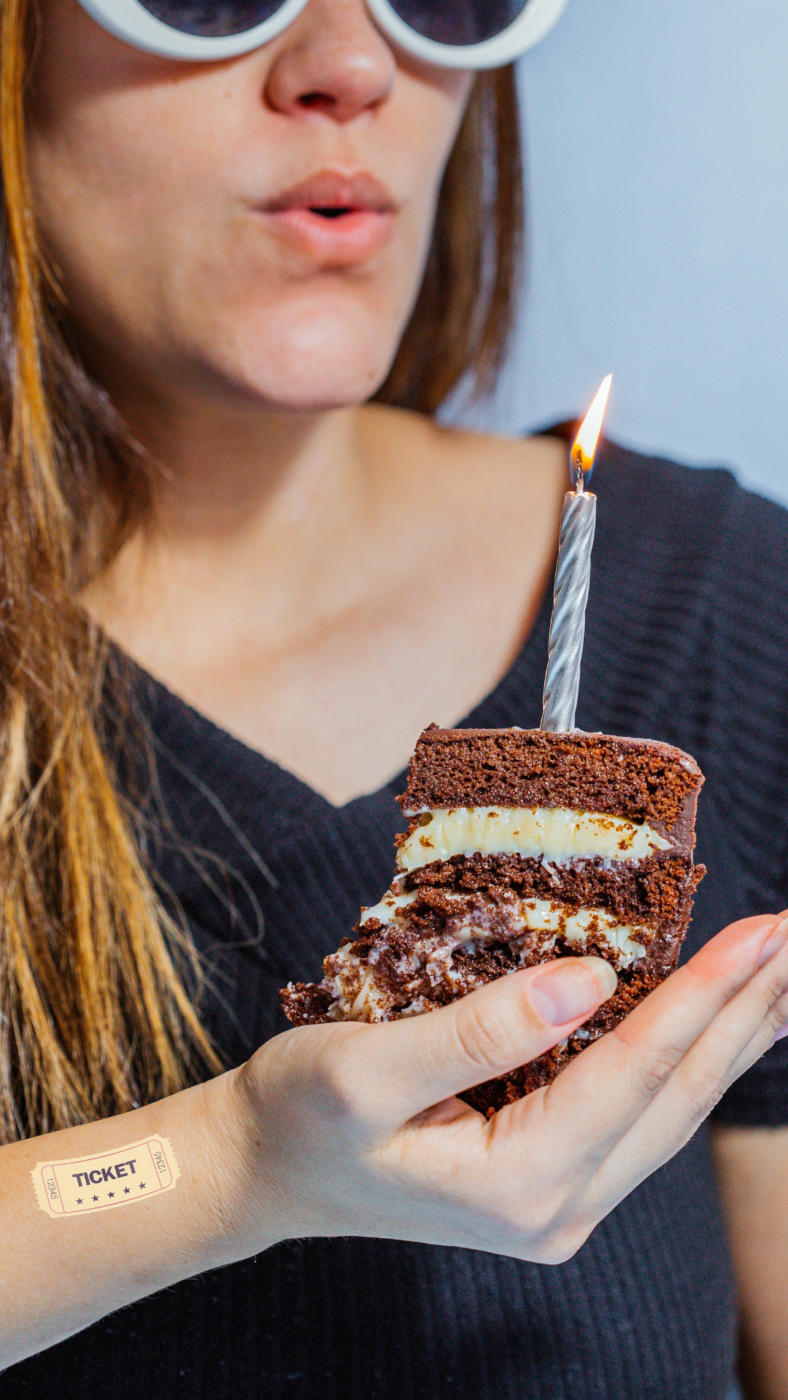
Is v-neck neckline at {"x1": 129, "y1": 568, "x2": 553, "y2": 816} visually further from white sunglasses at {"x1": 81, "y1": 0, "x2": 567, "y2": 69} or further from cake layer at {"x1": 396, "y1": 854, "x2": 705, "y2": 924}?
white sunglasses at {"x1": 81, "y1": 0, "x2": 567, "y2": 69}

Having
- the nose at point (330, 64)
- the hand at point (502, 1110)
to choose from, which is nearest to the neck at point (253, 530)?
the nose at point (330, 64)

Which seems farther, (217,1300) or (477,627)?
(477,627)

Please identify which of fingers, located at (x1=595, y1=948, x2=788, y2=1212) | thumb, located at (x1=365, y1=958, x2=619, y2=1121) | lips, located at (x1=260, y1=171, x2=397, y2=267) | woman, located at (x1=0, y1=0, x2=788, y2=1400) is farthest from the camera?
lips, located at (x1=260, y1=171, x2=397, y2=267)

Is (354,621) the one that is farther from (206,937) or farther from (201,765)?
(206,937)

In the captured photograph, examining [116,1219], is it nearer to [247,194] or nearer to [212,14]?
[247,194]

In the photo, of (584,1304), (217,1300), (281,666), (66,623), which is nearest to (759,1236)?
(584,1304)

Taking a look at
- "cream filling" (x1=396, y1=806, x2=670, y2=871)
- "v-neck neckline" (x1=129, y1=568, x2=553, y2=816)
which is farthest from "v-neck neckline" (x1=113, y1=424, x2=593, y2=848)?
"cream filling" (x1=396, y1=806, x2=670, y2=871)

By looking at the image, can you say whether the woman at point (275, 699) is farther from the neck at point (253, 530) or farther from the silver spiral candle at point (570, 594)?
the silver spiral candle at point (570, 594)
